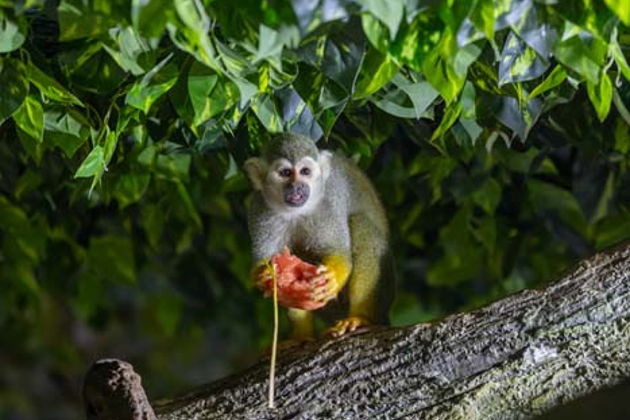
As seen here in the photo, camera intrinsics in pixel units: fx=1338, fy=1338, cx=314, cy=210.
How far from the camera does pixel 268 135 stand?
4395 mm

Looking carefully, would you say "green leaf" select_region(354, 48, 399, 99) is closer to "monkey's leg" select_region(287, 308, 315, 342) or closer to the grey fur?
the grey fur

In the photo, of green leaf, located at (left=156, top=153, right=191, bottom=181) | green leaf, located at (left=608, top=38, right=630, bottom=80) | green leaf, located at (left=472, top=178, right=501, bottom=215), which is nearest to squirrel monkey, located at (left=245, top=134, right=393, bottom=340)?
green leaf, located at (left=156, top=153, right=191, bottom=181)

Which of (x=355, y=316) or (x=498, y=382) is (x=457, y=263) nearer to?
(x=355, y=316)

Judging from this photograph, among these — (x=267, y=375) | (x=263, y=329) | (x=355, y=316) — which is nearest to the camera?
(x=267, y=375)

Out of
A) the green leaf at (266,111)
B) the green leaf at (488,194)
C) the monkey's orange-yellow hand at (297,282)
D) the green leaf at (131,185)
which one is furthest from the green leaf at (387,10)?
the green leaf at (488,194)

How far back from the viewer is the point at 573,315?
11.8 ft

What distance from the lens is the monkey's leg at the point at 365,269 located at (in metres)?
4.52

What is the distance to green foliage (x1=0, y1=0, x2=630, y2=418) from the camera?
9.29 ft

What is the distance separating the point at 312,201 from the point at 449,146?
607 mm

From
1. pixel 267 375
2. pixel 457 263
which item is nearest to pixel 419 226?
pixel 457 263

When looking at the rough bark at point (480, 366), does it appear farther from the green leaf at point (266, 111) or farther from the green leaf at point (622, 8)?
the green leaf at point (622, 8)

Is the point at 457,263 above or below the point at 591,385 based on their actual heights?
below

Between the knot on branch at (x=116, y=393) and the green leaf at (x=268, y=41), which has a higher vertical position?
the green leaf at (x=268, y=41)

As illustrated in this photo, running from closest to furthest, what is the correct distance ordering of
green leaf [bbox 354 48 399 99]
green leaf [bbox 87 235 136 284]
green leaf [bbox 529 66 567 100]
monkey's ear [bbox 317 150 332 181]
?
green leaf [bbox 354 48 399 99]
green leaf [bbox 529 66 567 100]
monkey's ear [bbox 317 150 332 181]
green leaf [bbox 87 235 136 284]
